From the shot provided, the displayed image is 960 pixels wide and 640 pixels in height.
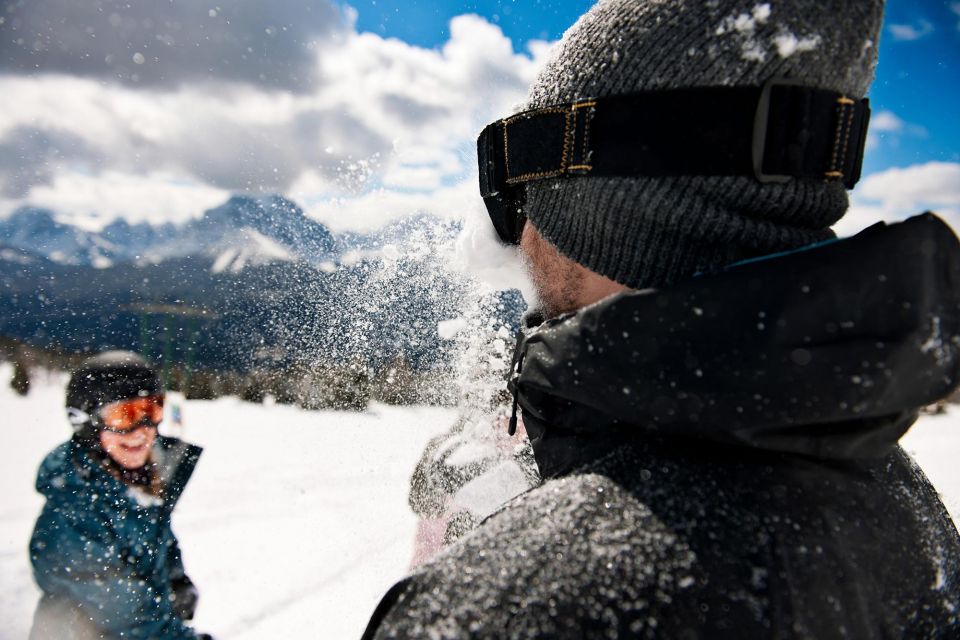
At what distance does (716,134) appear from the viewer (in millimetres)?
996

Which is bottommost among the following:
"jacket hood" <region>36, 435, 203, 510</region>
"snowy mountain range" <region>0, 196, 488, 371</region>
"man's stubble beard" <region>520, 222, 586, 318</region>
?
"man's stubble beard" <region>520, 222, 586, 318</region>

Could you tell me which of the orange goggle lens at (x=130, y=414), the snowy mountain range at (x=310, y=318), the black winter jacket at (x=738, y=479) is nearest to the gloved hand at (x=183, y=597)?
the orange goggle lens at (x=130, y=414)

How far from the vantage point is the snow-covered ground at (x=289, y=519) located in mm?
4602

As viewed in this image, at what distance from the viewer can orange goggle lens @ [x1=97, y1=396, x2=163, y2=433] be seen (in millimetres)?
3656

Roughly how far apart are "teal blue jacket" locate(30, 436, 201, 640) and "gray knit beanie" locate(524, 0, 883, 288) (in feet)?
11.6

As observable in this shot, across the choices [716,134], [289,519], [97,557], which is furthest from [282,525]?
[716,134]

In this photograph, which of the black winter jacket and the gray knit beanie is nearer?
the black winter jacket

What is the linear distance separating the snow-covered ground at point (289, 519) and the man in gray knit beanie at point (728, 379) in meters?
3.26

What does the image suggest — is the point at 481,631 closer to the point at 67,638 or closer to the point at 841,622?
the point at 841,622

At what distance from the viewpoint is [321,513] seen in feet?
22.8

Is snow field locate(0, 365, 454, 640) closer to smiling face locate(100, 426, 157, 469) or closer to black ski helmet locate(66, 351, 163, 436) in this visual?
smiling face locate(100, 426, 157, 469)

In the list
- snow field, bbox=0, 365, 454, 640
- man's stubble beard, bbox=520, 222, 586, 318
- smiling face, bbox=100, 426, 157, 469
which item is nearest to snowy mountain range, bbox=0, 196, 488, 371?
man's stubble beard, bbox=520, 222, 586, 318

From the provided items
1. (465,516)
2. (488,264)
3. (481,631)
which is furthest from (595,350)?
(465,516)

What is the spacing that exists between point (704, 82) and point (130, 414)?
13.5 ft
